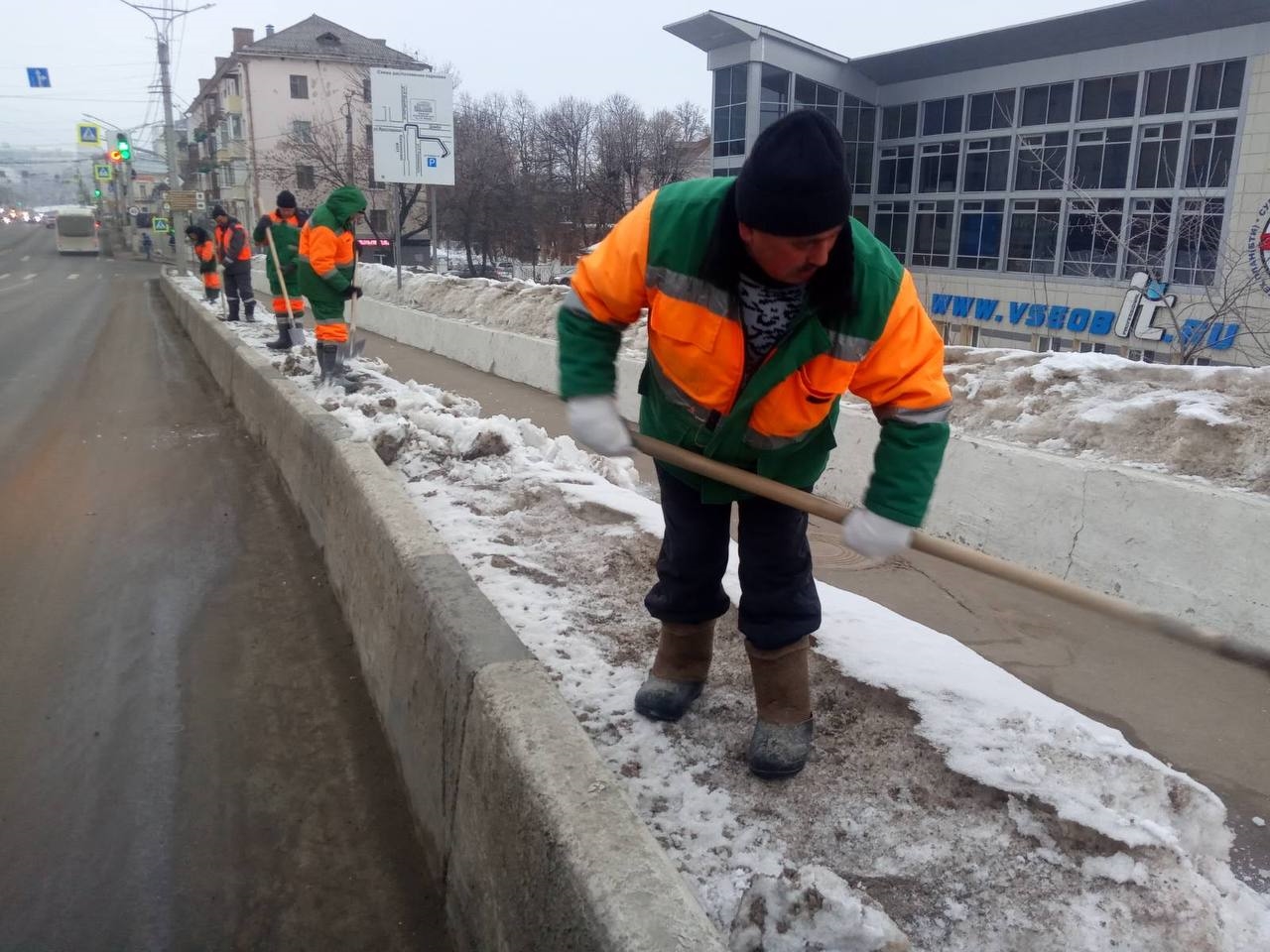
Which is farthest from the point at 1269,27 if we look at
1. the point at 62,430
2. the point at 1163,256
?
the point at 62,430

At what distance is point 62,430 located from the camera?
862 cm

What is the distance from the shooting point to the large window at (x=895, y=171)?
31.2 m

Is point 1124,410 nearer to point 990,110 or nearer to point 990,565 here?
point 990,565

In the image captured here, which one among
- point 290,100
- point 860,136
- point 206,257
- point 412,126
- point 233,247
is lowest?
point 206,257

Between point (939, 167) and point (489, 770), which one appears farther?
point (939, 167)

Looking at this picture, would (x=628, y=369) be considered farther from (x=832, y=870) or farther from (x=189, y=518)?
(x=832, y=870)

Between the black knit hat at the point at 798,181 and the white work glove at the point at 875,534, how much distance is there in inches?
30.2

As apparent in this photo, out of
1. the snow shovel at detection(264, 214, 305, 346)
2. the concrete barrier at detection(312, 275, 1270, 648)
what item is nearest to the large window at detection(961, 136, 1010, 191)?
the snow shovel at detection(264, 214, 305, 346)

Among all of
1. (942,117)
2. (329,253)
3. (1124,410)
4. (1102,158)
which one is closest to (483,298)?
(329,253)

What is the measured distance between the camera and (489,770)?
228cm

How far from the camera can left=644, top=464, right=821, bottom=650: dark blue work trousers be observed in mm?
2633

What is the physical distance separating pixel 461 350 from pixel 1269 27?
2058 centimetres

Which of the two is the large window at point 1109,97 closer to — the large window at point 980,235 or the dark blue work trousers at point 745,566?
the large window at point 980,235

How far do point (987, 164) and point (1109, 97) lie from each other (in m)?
3.78
